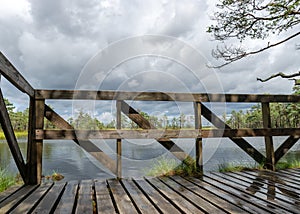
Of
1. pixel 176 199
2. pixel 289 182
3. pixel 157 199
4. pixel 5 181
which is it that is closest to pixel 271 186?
pixel 289 182

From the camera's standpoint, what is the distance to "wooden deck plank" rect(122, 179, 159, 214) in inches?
64.8

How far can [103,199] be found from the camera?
6.30 ft

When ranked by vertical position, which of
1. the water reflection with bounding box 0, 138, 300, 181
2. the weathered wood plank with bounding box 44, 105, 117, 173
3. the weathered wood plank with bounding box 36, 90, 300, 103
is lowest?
the water reflection with bounding box 0, 138, 300, 181

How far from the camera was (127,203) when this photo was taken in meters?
1.80

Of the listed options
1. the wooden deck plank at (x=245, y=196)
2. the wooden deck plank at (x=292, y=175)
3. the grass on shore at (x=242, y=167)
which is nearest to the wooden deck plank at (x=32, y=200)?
the wooden deck plank at (x=245, y=196)

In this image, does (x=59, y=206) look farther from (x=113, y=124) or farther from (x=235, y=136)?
(x=235, y=136)

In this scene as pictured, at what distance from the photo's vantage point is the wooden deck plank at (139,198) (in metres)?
1.65

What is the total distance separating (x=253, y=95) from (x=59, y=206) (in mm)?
2946

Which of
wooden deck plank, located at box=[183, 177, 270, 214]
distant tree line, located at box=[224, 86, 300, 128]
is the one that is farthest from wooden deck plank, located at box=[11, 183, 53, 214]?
distant tree line, located at box=[224, 86, 300, 128]

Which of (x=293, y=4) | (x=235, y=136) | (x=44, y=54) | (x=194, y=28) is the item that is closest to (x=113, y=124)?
(x=235, y=136)

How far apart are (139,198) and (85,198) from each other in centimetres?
48

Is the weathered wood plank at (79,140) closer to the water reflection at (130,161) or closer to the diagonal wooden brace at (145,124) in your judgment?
the water reflection at (130,161)

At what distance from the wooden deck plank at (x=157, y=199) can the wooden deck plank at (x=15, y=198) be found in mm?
1100

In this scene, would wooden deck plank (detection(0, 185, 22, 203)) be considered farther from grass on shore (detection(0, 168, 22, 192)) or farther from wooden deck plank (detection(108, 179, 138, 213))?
wooden deck plank (detection(108, 179, 138, 213))
